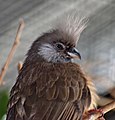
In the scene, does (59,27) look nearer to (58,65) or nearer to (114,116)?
(58,65)

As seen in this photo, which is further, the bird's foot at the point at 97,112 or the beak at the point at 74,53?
the beak at the point at 74,53

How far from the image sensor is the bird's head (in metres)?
4.43

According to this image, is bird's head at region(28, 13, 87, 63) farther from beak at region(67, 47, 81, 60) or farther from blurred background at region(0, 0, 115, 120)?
blurred background at region(0, 0, 115, 120)

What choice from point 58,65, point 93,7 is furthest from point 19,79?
point 93,7

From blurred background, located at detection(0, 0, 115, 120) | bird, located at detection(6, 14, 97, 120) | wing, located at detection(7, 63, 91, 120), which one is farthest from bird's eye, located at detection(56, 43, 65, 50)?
blurred background, located at detection(0, 0, 115, 120)

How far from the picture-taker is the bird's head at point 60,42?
4.43 metres

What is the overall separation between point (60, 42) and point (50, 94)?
690mm

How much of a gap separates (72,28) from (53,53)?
232 mm

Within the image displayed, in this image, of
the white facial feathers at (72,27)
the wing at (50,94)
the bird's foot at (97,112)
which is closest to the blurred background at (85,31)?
the white facial feathers at (72,27)

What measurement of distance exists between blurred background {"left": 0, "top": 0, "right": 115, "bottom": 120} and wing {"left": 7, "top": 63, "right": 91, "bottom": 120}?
0.91 m

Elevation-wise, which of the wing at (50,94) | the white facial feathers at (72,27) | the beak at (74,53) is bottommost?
the wing at (50,94)

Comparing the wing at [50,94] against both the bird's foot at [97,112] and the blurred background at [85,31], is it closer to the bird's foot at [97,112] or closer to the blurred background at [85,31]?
the bird's foot at [97,112]

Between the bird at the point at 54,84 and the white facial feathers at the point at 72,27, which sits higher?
the white facial feathers at the point at 72,27

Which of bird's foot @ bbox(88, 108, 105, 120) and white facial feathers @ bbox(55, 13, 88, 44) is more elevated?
white facial feathers @ bbox(55, 13, 88, 44)
